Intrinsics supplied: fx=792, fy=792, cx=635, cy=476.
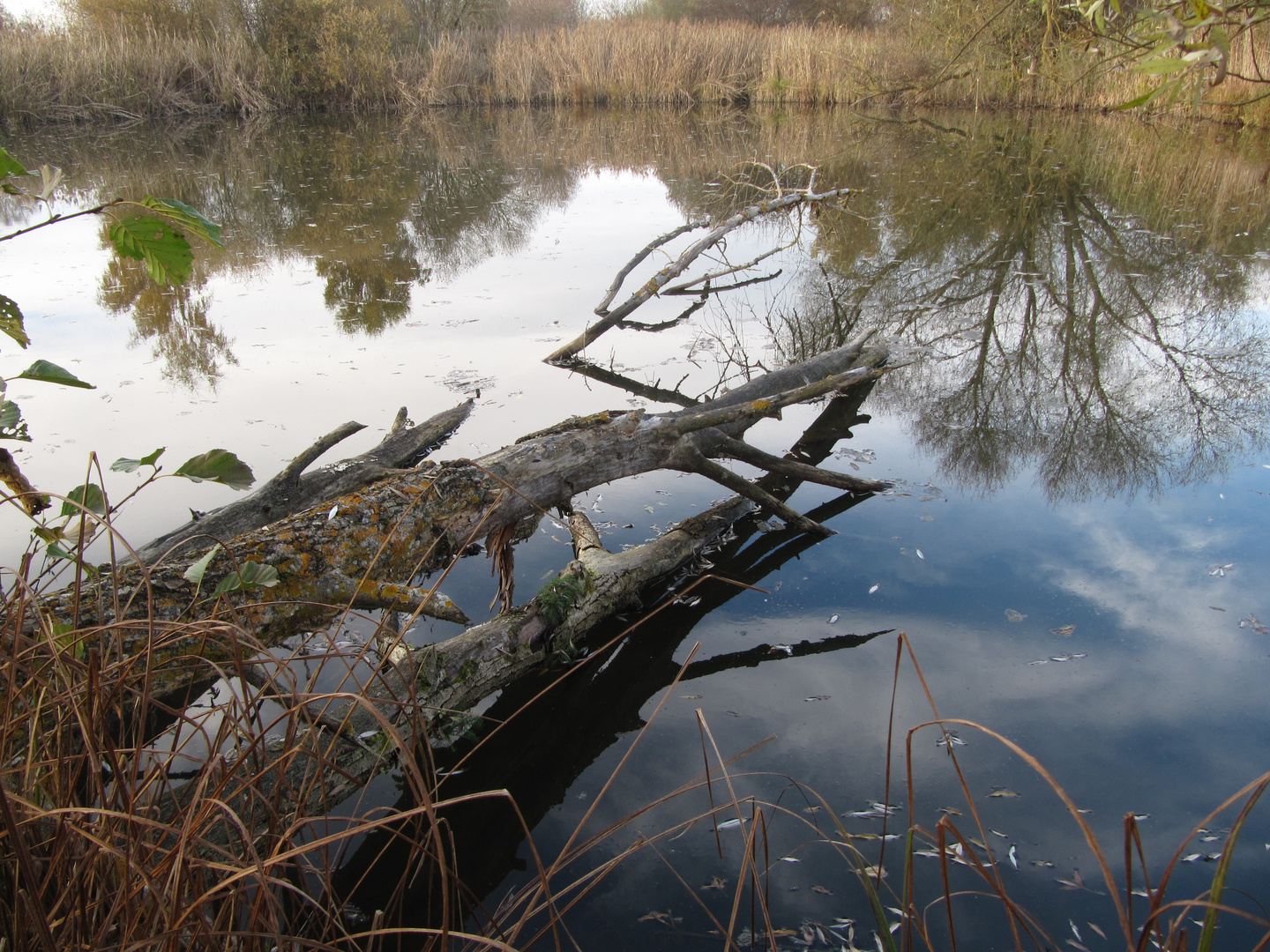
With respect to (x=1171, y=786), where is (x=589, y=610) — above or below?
above

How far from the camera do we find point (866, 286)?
279 inches

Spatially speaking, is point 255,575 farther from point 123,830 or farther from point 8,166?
point 8,166

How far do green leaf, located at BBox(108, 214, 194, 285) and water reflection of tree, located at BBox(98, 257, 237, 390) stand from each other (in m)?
4.27

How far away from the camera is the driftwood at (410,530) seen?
210cm

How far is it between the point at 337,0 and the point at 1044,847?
2659cm

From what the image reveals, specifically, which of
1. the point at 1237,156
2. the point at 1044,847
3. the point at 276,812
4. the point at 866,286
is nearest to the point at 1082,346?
the point at 866,286

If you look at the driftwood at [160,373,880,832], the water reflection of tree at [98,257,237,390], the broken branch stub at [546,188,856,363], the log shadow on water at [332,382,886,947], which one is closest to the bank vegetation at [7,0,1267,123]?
the broken branch stub at [546,188,856,363]

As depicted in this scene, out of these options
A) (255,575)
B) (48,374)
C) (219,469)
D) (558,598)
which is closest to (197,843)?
(255,575)

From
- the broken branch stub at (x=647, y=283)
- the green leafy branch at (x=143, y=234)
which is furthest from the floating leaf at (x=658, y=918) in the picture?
the broken branch stub at (x=647, y=283)

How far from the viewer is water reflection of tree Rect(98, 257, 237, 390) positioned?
5.60m

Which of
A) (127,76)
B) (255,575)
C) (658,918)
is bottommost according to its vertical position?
(658,918)

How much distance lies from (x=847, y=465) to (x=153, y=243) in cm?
373

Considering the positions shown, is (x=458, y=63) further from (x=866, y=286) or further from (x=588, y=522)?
(x=588, y=522)

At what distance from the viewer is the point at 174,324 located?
6441 millimetres
